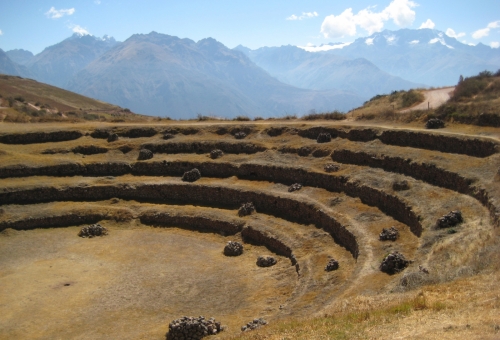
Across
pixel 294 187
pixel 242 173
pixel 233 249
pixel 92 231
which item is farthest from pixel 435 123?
pixel 92 231

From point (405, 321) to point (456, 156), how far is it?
1115 inches

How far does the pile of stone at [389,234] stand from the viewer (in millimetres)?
30234

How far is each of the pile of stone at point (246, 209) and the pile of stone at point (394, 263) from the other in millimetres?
20430

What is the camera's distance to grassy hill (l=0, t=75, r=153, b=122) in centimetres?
7888

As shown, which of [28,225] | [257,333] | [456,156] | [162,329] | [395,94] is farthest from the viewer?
[395,94]

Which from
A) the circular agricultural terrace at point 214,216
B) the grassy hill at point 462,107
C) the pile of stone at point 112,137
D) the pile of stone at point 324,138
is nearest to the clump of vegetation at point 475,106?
the grassy hill at point 462,107

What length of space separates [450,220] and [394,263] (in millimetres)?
5814

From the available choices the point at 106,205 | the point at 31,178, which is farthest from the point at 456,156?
the point at 31,178

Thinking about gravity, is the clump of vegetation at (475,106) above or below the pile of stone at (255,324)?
above

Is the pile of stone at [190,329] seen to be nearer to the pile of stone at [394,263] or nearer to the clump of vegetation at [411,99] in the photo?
the pile of stone at [394,263]

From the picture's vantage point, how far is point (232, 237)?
41469 mm

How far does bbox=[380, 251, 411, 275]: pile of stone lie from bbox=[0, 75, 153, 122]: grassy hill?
61.6 meters

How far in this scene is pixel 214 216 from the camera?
1740 inches

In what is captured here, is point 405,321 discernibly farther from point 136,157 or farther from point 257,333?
point 136,157
